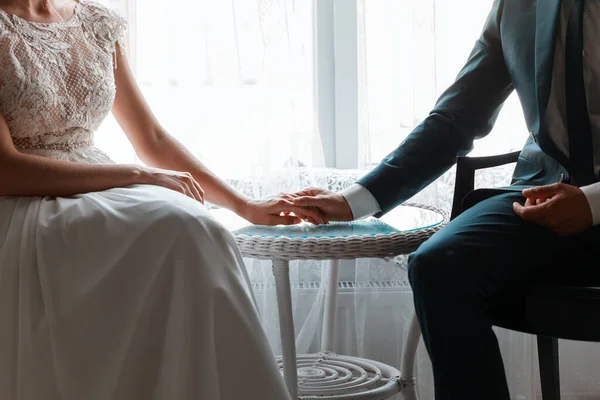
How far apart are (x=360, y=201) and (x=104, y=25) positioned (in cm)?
73

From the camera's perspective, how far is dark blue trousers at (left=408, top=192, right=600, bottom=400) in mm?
1562

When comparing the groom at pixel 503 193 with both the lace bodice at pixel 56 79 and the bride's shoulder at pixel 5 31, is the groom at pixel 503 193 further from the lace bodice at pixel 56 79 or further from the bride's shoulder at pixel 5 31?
the bride's shoulder at pixel 5 31

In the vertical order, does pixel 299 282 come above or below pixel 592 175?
below

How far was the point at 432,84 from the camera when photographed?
8.16ft

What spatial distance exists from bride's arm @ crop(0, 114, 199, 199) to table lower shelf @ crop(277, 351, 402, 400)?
67 cm

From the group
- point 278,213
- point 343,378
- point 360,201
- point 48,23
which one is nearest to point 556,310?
point 360,201

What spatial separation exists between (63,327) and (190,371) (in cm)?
23

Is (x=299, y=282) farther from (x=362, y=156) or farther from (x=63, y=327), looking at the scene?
(x=63, y=327)

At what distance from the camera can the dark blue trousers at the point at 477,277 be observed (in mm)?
1562

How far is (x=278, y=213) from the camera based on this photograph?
6.41ft

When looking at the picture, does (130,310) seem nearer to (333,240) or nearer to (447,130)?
(333,240)

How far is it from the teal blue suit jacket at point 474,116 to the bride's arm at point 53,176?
503 mm

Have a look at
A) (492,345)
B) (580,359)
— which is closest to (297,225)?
(492,345)

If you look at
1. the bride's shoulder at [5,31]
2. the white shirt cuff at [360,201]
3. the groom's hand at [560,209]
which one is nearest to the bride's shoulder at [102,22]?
the bride's shoulder at [5,31]
